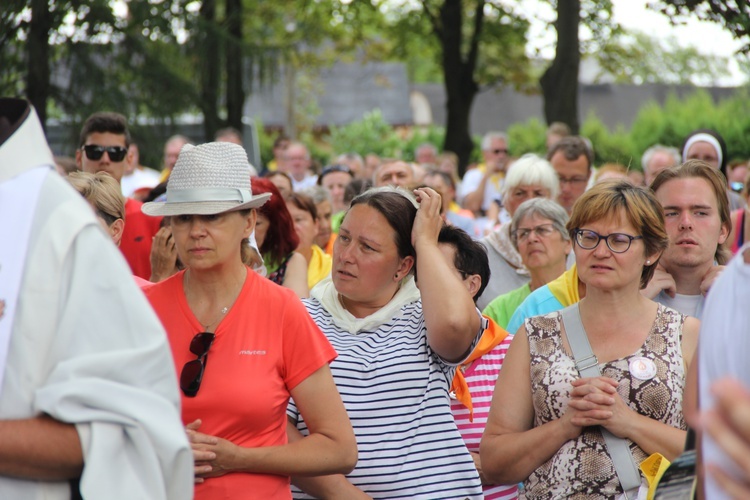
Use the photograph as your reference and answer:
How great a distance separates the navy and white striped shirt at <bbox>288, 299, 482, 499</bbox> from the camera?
12.5 feet

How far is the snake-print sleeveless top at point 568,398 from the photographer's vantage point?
144 inches

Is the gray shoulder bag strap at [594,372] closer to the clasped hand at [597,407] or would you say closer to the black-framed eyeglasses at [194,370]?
the clasped hand at [597,407]

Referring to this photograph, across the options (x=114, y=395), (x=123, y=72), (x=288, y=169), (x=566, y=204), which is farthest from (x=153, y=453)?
(x=123, y=72)

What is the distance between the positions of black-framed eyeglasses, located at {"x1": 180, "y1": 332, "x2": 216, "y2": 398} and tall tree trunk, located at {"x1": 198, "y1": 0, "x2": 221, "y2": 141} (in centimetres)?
1311

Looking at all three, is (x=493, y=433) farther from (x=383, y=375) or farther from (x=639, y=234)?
(x=639, y=234)

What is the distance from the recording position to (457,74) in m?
21.9

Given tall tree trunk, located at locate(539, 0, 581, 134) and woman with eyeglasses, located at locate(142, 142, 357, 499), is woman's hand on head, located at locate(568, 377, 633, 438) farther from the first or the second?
tall tree trunk, located at locate(539, 0, 581, 134)

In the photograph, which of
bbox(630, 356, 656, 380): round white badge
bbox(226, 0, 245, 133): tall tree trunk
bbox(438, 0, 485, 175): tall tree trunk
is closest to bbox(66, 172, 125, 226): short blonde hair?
bbox(630, 356, 656, 380): round white badge

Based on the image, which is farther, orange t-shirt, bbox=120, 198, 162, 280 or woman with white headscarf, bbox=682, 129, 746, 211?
woman with white headscarf, bbox=682, 129, 746, 211

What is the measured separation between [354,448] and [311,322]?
1.48ft

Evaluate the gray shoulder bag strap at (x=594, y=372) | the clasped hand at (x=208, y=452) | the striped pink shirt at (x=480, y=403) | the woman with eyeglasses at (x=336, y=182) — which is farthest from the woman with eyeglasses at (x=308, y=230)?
the clasped hand at (x=208, y=452)

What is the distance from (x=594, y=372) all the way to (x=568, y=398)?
0.14 m

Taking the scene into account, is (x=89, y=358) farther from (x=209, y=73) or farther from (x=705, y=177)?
(x=209, y=73)

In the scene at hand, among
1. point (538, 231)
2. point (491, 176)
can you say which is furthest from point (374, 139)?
point (538, 231)
